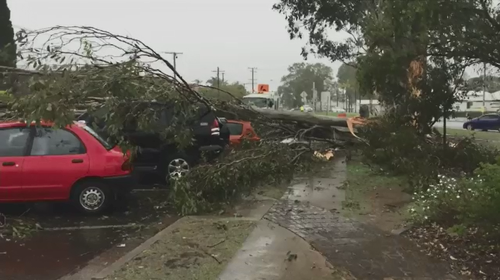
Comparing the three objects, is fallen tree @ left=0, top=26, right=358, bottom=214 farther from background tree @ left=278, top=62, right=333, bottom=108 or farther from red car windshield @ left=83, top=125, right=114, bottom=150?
background tree @ left=278, top=62, right=333, bottom=108

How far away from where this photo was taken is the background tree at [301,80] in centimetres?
10869

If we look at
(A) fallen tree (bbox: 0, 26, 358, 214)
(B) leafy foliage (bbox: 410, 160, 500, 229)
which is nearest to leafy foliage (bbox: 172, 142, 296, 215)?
(A) fallen tree (bbox: 0, 26, 358, 214)

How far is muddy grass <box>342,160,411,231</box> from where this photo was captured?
807cm

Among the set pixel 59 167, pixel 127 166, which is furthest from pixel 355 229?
pixel 59 167

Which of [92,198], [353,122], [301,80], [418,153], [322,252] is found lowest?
[322,252]

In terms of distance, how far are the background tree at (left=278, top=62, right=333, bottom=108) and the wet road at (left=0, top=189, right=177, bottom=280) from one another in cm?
9855

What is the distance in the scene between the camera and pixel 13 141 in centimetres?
872

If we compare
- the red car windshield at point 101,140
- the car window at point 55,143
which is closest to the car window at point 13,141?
the car window at point 55,143

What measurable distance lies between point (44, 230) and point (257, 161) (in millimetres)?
4145

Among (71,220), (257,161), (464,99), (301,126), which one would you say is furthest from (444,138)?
(71,220)

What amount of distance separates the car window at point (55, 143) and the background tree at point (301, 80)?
325ft

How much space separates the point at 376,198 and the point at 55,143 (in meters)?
5.30

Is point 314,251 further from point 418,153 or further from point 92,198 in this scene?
point 418,153

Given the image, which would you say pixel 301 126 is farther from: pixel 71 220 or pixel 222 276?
pixel 222 276
